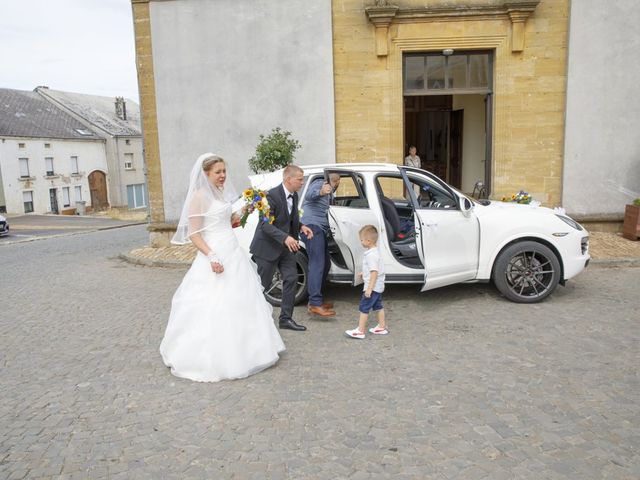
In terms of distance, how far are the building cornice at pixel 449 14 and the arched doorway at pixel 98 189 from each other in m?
43.0

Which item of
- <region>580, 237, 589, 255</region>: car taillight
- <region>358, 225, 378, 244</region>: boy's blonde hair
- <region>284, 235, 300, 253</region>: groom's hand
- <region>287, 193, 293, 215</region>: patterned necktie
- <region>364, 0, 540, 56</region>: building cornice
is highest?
<region>364, 0, 540, 56</region>: building cornice

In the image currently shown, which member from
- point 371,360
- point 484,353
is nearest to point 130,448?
point 371,360

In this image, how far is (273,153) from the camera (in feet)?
37.6

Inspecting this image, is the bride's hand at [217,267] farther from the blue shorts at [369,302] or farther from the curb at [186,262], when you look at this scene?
the curb at [186,262]

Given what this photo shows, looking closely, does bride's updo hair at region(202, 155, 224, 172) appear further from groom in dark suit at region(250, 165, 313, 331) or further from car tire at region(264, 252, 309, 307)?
car tire at region(264, 252, 309, 307)

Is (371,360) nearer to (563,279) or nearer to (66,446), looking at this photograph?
(66,446)

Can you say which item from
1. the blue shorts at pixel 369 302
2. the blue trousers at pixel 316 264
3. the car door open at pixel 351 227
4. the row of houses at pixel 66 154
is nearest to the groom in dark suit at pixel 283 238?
the blue trousers at pixel 316 264

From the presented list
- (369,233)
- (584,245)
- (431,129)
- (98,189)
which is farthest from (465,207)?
(98,189)

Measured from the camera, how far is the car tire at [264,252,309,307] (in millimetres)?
7234

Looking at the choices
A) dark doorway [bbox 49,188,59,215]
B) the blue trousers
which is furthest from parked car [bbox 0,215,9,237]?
the blue trousers

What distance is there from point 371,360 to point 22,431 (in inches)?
117

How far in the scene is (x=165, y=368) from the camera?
5250mm

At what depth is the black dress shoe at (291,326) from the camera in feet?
20.6

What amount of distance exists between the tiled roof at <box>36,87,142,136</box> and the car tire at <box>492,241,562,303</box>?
1927 inches
